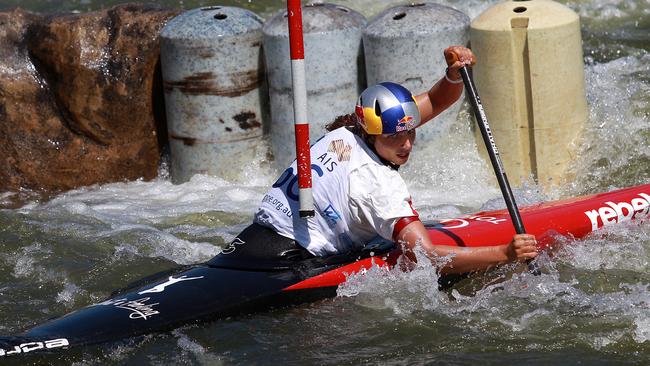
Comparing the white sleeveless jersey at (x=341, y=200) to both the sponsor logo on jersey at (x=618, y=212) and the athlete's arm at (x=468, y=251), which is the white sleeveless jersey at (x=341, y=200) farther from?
the sponsor logo on jersey at (x=618, y=212)

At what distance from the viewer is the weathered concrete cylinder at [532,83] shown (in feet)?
24.0

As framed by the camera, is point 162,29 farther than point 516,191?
Yes

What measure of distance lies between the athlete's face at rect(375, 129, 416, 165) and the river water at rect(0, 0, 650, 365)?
0.49 m

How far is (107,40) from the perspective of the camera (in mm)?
8500

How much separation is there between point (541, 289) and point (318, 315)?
3.48ft

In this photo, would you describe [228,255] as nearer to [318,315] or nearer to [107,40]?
[318,315]

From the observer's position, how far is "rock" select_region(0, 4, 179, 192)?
846 centimetres

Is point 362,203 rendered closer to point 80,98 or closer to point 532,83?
point 532,83

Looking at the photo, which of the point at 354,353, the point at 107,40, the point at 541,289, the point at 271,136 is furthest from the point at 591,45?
the point at 354,353

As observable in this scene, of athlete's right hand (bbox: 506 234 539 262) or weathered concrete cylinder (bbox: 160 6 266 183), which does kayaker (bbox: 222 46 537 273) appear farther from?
weathered concrete cylinder (bbox: 160 6 266 183)

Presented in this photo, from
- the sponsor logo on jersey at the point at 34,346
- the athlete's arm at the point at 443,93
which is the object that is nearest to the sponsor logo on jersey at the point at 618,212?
the athlete's arm at the point at 443,93

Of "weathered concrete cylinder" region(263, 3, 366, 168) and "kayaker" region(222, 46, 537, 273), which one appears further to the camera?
"weathered concrete cylinder" region(263, 3, 366, 168)

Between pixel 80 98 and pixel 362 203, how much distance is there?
406 cm

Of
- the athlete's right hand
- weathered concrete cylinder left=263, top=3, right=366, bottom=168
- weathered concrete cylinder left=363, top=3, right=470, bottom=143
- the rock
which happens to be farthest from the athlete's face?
the rock
